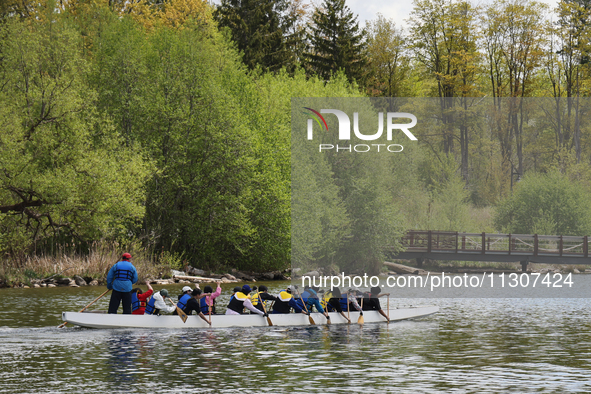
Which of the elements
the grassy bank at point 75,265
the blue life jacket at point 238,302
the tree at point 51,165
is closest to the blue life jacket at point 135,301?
the blue life jacket at point 238,302

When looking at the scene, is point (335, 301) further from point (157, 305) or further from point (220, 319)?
point (157, 305)

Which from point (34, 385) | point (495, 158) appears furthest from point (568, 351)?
point (495, 158)

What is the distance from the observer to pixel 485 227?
166ft

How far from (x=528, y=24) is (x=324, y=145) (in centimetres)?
2146

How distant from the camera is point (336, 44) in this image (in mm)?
61750

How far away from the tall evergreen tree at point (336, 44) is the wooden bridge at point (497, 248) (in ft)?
59.1

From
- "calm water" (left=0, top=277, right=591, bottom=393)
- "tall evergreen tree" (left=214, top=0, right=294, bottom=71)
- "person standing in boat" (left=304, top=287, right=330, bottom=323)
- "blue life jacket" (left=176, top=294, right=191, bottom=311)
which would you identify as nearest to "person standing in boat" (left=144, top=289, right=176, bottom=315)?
"blue life jacket" (left=176, top=294, right=191, bottom=311)

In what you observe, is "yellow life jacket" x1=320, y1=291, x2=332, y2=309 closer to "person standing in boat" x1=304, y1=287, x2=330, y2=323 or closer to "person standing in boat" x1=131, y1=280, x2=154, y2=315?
"person standing in boat" x1=304, y1=287, x2=330, y2=323

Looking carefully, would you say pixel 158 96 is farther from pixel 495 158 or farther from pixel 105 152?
pixel 495 158

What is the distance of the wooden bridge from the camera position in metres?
47.9

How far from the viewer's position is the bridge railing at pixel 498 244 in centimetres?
4809

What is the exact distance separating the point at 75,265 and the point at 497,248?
26662 millimetres

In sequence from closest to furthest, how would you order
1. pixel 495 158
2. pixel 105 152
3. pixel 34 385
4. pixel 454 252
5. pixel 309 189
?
pixel 34 385 < pixel 105 152 < pixel 309 189 < pixel 454 252 < pixel 495 158

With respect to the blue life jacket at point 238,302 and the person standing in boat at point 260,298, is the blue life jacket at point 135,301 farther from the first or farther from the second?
the person standing in boat at point 260,298
